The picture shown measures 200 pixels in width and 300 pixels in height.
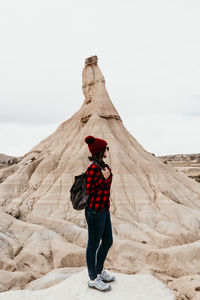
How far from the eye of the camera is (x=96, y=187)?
4383 millimetres

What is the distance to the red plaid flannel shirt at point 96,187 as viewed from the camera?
436 cm

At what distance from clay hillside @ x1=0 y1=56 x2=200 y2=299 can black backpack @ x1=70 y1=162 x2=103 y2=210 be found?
247 cm

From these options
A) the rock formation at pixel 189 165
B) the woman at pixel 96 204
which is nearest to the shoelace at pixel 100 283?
the woman at pixel 96 204

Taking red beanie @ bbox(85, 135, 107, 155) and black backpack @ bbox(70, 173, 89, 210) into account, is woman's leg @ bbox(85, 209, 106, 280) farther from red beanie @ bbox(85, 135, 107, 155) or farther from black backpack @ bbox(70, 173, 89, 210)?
red beanie @ bbox(85, 135, 107, 155)

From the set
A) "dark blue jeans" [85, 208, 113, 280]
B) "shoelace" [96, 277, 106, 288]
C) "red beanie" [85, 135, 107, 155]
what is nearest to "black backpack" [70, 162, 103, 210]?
"dark blue jeans" [85, 208, 113, 280]

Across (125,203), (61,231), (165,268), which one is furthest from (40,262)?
(125,203)

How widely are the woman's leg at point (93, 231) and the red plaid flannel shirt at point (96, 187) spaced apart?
0.37 ft

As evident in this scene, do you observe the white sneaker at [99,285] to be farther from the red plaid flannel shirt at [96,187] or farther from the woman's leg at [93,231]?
the red plaid flannel shirt at [96,187]

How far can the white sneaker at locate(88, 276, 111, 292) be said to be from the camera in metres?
4.45

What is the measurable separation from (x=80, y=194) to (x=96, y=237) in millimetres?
652

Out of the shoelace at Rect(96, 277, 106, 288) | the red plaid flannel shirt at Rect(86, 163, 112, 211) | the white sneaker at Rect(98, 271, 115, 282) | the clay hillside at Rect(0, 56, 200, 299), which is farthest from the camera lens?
the clay hillside at Rect(0, 56, 200, 299)

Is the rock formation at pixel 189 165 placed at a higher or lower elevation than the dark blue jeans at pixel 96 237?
lower

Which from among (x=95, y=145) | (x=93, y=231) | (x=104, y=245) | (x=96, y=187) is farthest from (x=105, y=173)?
(x=104, y=245)

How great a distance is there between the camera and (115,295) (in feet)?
14.3
